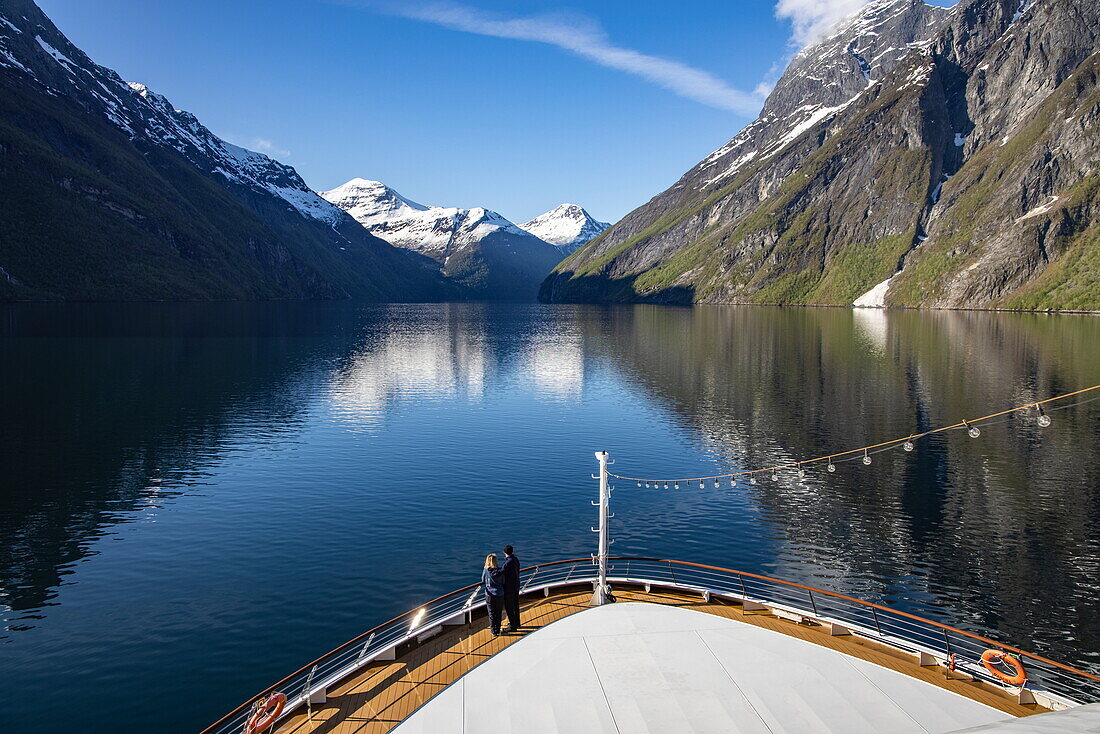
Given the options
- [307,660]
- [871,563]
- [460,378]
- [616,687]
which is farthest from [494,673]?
[460,378]

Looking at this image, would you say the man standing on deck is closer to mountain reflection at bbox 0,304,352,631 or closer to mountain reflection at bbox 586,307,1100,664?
mountain reflection at bbox 586,307,1100,664

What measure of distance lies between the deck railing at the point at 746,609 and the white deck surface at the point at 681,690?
2092mm

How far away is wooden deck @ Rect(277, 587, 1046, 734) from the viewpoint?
17.3m

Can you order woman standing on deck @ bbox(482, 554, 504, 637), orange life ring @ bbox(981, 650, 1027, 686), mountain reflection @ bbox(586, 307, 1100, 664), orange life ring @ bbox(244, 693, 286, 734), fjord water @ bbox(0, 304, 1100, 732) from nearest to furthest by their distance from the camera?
orange life ring @ bbox(244, 693, 286, 734), orange life ring @ bbox(981, 650, 1027, 686), woman standing on deck @ bbox(482, 554, 504, 637), fjord water @ bbox(0, 304, 1100, 732), mountain reflection @ bbox(586, 307, 1100, 664)

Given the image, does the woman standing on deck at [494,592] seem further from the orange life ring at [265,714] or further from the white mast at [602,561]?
the orange life ring at [265,714]

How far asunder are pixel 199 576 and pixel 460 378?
72.1m

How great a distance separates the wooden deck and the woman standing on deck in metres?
0.56

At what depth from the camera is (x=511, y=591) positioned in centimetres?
2161

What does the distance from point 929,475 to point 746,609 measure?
37480mm

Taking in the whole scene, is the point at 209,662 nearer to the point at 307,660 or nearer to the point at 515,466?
the point at 307,660

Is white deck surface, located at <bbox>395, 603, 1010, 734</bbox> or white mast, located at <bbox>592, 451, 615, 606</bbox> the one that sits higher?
white mast, located at <bbox>592, 451, 615, 606</bbox>

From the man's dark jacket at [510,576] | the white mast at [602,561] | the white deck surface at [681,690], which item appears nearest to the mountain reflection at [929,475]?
the white deck surface at [681,690]

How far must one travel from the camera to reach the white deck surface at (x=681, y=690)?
16.6 meters

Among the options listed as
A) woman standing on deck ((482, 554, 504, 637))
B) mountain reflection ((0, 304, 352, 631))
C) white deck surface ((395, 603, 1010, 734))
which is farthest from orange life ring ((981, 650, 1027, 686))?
mountain reflection ((0, 304, 352, 631))
